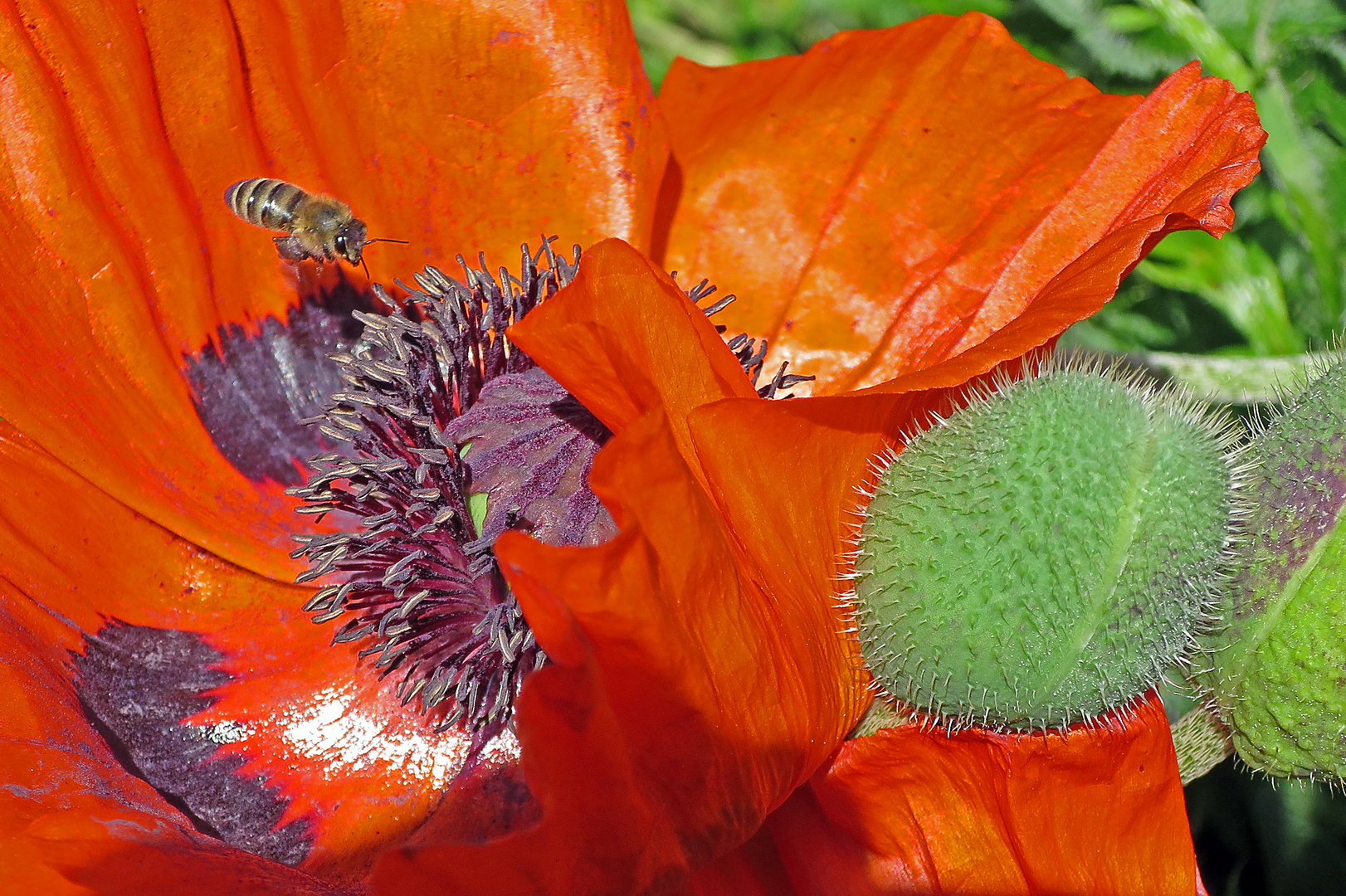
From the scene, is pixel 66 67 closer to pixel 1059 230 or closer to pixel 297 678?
pixel 297 678

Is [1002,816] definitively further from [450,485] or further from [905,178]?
[905,178]

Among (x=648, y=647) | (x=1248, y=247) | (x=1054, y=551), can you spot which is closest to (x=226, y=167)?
(x=648, y=647)

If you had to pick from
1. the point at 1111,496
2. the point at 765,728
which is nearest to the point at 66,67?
the point at 765,728

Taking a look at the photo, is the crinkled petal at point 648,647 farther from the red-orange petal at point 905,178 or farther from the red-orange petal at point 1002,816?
the red-orange petal at point 905,178

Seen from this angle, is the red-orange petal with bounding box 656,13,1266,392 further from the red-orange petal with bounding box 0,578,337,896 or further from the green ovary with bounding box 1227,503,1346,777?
the red-orange petal with bounding box 0,578,337,896

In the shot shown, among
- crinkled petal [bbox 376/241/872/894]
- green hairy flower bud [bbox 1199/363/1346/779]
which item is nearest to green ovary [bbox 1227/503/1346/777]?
green hairy flower bud [bbox 1199/363/1346/779]

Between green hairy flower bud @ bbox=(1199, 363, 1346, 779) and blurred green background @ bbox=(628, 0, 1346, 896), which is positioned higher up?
blurred green background @ bbox=(628, 0, 1346, 896)
